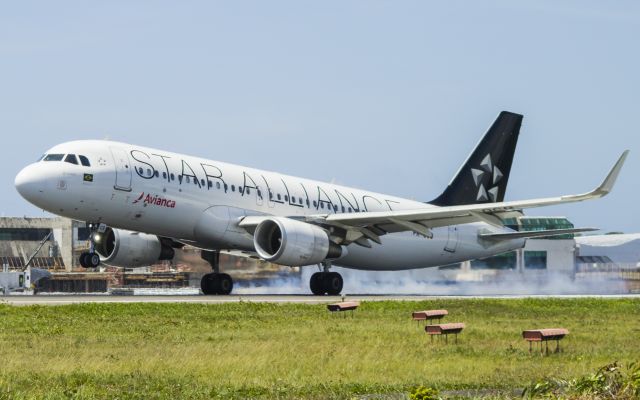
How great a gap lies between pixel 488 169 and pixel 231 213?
50.1 feet

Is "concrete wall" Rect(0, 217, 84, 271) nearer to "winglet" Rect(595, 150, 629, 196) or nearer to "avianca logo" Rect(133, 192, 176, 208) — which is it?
"avianca logo" Rect(133, 192, 176, 208)

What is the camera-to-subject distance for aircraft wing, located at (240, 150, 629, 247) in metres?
39.6

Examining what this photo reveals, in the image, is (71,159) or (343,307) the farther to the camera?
(71,159)

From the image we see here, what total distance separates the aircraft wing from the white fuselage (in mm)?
1197

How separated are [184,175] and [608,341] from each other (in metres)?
19.0

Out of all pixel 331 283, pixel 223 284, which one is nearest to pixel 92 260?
pixel 223 284

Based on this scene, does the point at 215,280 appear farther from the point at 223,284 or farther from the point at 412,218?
the point at 412,218

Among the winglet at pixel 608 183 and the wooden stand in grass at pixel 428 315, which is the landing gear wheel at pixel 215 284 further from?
the wooden stand in grass at pixel 428 315

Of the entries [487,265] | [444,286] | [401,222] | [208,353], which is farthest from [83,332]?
[487,265]

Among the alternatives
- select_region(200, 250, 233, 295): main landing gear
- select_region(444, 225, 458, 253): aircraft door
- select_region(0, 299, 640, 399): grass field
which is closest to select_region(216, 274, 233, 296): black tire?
select_region(200, 250, 233, 295): main landing gear

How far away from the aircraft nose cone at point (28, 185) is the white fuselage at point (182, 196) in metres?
0.03

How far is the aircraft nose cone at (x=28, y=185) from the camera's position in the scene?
3600cm

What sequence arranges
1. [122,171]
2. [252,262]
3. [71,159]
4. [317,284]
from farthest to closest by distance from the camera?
1. [252,262]
2. [317,284]
3. [122,171]
4. [71,159]

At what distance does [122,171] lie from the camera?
1453 inches
